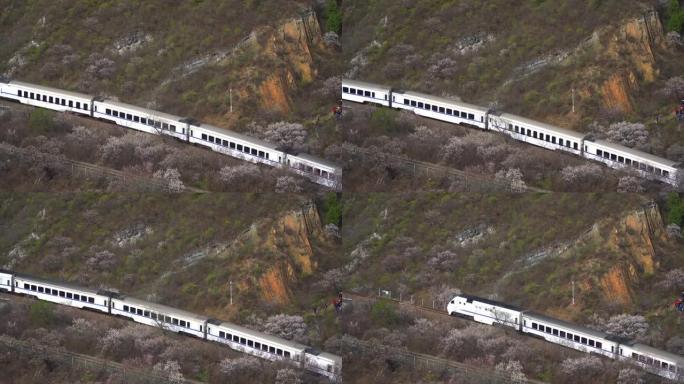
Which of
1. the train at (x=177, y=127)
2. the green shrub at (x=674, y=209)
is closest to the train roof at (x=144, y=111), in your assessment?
the train at (x=177, y=127)

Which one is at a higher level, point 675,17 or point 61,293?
point 675,17

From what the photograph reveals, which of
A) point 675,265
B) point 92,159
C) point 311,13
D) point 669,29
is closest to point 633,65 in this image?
point 669,29

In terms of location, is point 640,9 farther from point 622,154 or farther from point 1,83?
point 1,83

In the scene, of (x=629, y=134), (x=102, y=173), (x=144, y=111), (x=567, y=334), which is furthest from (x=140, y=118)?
(x=629, y=134)

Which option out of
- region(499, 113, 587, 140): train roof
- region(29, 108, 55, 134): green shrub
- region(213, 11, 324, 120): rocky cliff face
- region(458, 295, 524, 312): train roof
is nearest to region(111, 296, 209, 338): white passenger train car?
region(29, 108, 55, 134): green shrub

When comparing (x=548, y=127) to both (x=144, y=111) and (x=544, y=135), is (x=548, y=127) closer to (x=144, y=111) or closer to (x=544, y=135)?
(x=544, y=135)

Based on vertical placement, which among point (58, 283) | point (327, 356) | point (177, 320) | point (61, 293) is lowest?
point (327, 356)
